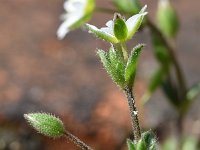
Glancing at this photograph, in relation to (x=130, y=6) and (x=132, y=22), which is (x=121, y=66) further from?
(x=130, y=6)

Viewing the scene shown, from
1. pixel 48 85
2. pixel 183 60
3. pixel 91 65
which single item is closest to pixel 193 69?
pixel 183 60

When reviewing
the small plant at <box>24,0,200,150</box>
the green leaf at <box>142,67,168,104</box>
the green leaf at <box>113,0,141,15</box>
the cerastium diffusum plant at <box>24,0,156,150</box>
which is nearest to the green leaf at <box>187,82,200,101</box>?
the small plant at <box>24,0,200,150</box>

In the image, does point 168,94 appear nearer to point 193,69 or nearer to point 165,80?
point 165,80

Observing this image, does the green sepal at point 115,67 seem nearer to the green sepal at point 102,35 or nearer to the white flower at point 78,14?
the green sepal at point 102,35

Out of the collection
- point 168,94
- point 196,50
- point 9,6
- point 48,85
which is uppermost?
point 9,6

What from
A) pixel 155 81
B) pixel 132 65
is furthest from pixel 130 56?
pixel 155 81

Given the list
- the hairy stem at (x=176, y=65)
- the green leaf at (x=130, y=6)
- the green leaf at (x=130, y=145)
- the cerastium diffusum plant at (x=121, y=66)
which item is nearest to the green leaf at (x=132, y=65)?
the cerastium diffusum plant at (x=121, y=66)
